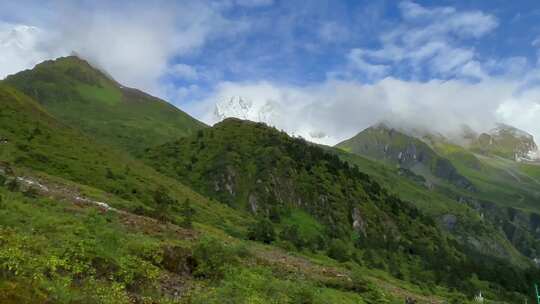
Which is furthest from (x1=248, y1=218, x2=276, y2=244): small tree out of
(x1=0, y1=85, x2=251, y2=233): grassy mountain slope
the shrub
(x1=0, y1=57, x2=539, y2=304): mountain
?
the shrub

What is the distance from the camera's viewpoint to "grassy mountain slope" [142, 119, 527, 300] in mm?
99188

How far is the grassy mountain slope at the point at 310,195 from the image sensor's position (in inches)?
3905

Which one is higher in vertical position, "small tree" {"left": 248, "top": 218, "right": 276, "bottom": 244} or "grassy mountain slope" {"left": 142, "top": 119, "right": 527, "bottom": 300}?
"grassy mountain slope" {"left": 142, "top": 119, "right": 527, "bottom": 300}

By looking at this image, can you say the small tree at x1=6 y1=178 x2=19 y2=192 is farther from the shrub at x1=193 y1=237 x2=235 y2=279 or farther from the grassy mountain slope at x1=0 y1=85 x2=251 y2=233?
the shrub at x1=193 y1=237 x2=235 y2=279

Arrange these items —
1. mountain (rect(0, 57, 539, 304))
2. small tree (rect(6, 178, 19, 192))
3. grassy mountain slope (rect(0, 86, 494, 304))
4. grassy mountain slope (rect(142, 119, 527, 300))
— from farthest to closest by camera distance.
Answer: grassy mountain slope (rect(142, 119, 527, 300))
small tree (rect(6, 178, 19, 192))
mountain (rect(0, 57, 539, 304))
grassy mountain slope (rect(0, 86, 494, 304))

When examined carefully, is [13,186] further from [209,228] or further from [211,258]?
[209,228]

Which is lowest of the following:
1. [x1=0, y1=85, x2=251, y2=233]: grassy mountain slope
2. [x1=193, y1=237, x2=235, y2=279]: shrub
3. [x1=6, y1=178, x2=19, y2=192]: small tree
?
[x1=193, y1=237, x2=235, y2=279]: shrub

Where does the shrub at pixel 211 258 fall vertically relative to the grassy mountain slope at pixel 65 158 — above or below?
below

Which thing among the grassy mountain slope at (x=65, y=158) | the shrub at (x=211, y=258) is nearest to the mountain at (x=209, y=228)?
the shrub at (x=211, y=258)

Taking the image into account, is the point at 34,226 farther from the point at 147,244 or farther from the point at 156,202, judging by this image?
the point at 156,202

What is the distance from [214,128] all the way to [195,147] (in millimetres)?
11726

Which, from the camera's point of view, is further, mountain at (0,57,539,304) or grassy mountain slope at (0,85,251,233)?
grassy mountain slope at (0,85,251,233)

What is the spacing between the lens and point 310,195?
365 ft

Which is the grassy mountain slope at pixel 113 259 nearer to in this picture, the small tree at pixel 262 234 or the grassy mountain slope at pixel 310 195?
the small tree at pixel 262 234
